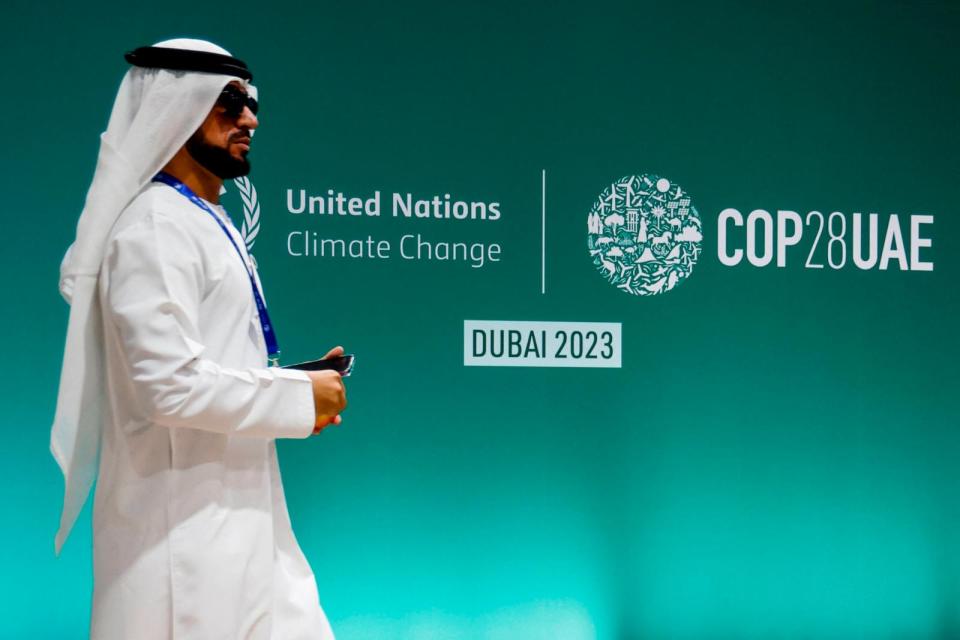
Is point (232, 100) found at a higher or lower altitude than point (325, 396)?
higher

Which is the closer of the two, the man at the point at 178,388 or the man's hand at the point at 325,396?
the man at the point at 178,388

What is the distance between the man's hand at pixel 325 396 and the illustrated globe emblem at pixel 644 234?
6.04 feet

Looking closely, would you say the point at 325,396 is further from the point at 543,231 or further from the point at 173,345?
the point at 543,231

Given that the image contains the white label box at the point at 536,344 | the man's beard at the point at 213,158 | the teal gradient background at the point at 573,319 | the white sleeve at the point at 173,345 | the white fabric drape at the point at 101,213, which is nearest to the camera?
the white sleeve at the point at 173,345

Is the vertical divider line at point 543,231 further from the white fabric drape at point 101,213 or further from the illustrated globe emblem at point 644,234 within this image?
the white fabric drape at point 101,213

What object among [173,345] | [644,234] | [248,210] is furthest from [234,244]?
[644,234]

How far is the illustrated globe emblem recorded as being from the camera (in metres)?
3.55

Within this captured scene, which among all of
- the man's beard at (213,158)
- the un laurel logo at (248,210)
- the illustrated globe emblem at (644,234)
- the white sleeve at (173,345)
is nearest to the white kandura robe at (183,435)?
the white sleeve at (173,345)

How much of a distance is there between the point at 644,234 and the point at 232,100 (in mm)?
1973

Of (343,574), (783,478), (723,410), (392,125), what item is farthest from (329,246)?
(783,478)

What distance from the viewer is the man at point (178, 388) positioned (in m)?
1.63

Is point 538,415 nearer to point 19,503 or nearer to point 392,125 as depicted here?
point 392,125

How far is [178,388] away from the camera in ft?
5.25

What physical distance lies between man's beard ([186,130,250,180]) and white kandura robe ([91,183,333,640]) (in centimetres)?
10
